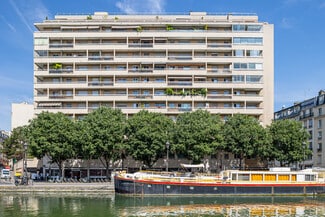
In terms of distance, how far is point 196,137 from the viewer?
3194 inches

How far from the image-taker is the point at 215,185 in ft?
227

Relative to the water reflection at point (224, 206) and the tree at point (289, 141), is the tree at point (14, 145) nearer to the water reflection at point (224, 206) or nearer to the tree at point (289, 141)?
the water reflection at point (224, 206)

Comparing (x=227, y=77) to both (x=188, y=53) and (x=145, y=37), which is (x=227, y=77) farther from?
(x=145, y=37)

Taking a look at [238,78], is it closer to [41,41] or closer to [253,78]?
[253,78]

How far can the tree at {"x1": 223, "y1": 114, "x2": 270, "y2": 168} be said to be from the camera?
8319 centimetres

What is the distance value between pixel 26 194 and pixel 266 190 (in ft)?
125

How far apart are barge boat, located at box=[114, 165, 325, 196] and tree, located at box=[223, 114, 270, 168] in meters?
10.8

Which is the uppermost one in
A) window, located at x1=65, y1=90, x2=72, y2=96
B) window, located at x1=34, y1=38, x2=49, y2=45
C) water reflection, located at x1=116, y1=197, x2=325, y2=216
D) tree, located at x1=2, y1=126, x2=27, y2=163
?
window, located at x1=34, y1=38, x2=49, y2=45

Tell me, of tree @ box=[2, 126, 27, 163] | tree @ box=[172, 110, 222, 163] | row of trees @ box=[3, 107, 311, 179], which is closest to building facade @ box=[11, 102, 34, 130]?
tree @ box=[2, 126, 27, 163]

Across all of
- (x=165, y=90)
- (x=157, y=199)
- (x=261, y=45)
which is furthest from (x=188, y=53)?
(x=157, y=199)

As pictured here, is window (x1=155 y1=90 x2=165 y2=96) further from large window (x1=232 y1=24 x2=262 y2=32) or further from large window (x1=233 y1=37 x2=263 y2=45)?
large window (x1=232 y1=24 x2=262 y2=32)

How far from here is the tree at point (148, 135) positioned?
3201 inches

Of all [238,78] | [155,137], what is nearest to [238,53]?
[238,78]

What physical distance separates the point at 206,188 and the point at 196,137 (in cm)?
1424
